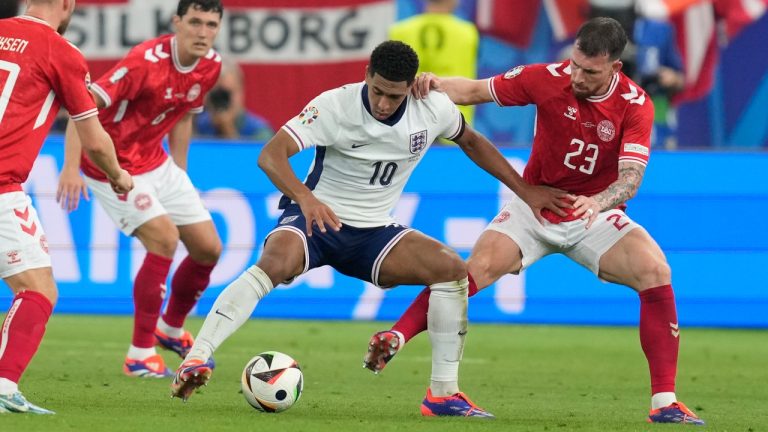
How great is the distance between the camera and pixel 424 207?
13.4 m

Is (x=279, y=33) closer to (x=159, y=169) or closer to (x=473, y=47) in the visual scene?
(x=473, y=47)

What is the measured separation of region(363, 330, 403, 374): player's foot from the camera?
301 inches

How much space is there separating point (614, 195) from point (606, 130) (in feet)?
1.62

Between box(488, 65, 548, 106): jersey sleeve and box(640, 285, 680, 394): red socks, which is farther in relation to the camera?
box(488, 65, 548, 106): jersey sleeve

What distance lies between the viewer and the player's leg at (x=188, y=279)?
10.2m

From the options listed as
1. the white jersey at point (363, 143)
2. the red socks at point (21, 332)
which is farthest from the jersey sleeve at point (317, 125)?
the red socks at point (21, 332)

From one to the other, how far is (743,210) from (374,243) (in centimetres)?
615

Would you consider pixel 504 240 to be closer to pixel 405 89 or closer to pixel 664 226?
pixel 405 89

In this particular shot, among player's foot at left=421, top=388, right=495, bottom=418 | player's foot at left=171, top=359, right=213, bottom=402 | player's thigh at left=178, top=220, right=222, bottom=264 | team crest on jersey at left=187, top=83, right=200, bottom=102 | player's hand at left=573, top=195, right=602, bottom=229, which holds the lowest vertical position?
player's foot at left=421, top=388, right=495, bottom=418

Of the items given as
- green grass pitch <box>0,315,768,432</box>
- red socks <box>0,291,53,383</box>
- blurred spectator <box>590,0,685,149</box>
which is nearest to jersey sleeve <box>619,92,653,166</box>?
green grass pitch <box>0,315,768,432</box>

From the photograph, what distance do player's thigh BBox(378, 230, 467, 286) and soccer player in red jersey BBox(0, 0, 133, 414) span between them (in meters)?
1.82

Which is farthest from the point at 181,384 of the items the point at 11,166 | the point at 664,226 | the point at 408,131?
the point at 664,226

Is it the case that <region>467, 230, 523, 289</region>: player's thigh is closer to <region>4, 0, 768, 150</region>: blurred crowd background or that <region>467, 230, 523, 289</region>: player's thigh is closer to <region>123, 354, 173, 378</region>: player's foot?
<region>123, 354, 173, 378</region>: player's foot

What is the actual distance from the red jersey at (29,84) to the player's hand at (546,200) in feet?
8.82
